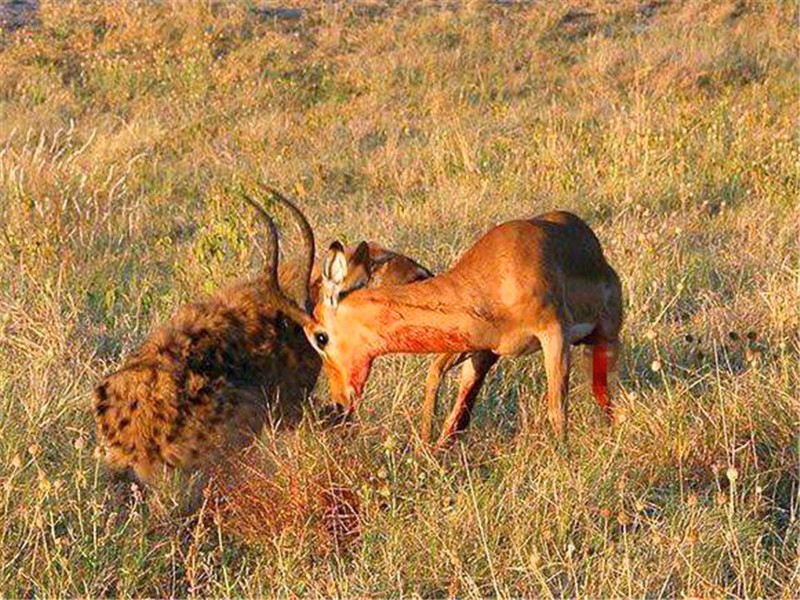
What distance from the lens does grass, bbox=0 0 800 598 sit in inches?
162

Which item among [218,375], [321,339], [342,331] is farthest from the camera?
[218,375]

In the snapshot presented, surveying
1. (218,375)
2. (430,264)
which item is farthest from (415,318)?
(430,264)

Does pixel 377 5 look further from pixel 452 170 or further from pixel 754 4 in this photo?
pixel 452 170

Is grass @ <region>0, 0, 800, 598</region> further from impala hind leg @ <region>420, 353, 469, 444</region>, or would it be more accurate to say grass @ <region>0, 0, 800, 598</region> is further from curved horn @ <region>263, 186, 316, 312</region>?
curved horn @ <region>263, 186, 316, 312</region>

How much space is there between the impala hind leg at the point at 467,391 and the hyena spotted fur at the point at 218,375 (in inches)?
15.8

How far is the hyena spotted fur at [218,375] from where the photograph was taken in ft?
15.8

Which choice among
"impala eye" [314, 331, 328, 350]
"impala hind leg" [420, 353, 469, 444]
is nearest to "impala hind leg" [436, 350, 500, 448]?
"impala hind leg" [420, 353, 469, 444]

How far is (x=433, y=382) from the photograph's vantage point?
5.15 m

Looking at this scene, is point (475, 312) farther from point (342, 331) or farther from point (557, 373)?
point (342, 331)

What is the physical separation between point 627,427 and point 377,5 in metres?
15.6

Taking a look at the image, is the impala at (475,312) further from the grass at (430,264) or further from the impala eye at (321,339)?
the grass at (430,264)

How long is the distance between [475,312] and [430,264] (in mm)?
2965

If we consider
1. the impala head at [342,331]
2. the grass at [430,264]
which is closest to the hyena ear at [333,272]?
the impala head at [342,331]

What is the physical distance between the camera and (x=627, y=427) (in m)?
4.82
